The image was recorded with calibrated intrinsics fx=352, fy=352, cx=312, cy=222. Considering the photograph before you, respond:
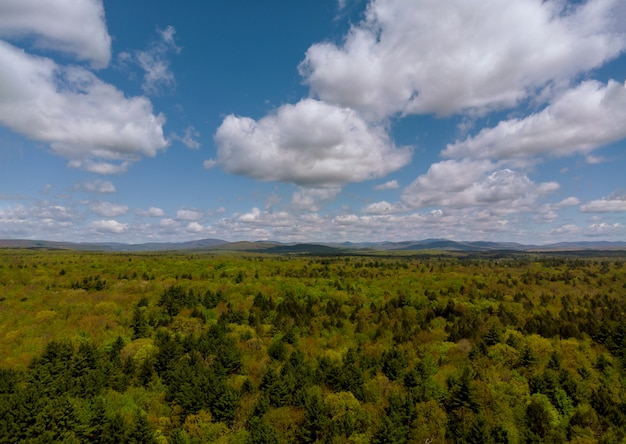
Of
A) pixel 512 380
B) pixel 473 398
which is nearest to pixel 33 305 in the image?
pixel 473 398

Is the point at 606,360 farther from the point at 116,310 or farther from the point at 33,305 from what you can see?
the point at 33,305

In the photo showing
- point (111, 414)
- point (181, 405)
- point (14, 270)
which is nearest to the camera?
point (111, 414)

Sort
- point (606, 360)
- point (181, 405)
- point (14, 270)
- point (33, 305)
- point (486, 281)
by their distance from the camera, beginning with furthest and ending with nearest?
1. point (486, 281)
2. point (14, 270)
3. point (33, 305)
4. point (606, 360)
5. point (181, 405)

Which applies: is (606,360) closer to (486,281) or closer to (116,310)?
(486,281)

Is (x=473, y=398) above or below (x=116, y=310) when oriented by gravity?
below

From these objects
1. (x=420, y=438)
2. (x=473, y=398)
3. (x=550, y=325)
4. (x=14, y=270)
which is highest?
(x=14, y=270)

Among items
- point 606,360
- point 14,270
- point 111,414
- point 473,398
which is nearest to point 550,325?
point 606,360

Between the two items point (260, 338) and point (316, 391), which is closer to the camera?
point (316, 391)
